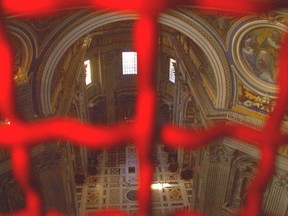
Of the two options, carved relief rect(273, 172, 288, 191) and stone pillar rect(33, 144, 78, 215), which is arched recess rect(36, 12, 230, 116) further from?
carved relief rect(273, 172, 288, 191)

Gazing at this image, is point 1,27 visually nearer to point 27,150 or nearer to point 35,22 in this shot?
point 27,150

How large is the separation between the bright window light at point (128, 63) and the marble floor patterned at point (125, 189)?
15.5 ft

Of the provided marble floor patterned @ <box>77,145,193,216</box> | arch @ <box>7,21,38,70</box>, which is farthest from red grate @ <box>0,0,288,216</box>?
marble floor patterned @ <box>77,145,193,216</box>

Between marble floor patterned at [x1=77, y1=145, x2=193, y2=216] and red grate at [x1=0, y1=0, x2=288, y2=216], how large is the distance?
1377 cm

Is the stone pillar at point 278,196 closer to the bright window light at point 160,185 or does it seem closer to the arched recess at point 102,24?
the arched recess at point 102,24

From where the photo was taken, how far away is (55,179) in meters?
12.1

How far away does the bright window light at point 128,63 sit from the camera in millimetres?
21734

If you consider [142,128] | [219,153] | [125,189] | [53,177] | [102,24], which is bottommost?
[125,189]

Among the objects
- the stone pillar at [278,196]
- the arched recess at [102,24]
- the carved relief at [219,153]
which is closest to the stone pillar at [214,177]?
Result: the carved relief at [219,153]

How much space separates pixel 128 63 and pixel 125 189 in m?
7.17

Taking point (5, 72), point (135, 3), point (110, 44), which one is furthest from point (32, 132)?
point (110, 44)

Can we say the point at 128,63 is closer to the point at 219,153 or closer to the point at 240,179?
the point at 219,153

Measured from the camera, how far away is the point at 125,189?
18.0m

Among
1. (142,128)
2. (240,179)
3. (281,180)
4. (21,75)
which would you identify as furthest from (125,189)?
(142,128)
